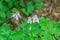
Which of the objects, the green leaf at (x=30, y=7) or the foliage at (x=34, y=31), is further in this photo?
the green leaf at (x=30, y=7)

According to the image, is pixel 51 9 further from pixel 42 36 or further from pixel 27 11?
pixel 42 36

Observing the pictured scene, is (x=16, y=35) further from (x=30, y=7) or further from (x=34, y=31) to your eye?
(x=30, y=7)

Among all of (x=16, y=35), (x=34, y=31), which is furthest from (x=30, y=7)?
(x=16, y=35)

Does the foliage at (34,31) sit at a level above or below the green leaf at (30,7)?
below

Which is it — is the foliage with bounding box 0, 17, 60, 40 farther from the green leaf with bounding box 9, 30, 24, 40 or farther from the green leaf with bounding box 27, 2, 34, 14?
the green leaf with bounding box 27, 2, 34, 14

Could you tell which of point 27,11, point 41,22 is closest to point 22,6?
point 27,11

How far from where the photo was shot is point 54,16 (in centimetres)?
414

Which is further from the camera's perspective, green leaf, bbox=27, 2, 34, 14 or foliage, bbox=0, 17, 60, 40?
green leaf, bbox=27, 2, 34, 14

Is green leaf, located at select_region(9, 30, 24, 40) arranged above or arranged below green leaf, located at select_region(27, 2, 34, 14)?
below

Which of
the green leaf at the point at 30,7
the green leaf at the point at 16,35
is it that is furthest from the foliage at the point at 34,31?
the green leaf at the point at 30,7

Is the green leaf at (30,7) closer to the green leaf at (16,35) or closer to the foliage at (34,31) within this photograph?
the foliage at (34,31)

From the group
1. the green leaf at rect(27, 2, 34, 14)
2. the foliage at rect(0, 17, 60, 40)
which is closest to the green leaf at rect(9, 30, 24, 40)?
the foliage at rect(0, 17, 60, 40)

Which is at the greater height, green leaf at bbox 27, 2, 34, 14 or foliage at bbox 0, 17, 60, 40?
green leaf at bbox 27, 2, 34, 14

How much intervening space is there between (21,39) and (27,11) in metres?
1.80
